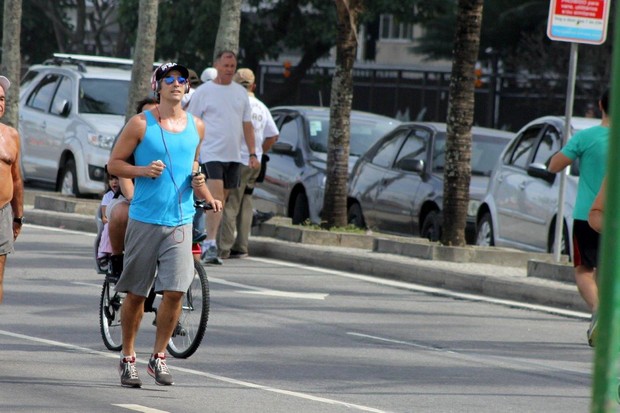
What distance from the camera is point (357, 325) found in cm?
1067

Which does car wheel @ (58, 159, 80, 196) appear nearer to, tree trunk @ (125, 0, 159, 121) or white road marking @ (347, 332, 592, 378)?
tree trunk @ (125, 0, 159, 121)

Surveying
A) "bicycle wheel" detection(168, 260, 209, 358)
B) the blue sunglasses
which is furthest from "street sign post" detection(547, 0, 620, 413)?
"bicycle wheel" detection(168, 260, 209, 358)

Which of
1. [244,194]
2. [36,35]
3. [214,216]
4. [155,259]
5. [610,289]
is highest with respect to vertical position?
[36,35]

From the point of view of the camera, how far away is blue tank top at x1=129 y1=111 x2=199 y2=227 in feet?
25.5

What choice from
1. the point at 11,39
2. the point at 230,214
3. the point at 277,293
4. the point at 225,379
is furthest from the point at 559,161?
the point at 11,39

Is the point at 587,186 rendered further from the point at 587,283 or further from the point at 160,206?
the point at 160,206

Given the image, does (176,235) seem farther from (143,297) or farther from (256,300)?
(256,300)

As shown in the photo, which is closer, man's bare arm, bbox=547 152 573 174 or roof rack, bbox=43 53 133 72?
man's bare arm, bbox=547 152 573 174

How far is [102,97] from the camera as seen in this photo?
855 inches

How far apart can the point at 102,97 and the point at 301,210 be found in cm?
457

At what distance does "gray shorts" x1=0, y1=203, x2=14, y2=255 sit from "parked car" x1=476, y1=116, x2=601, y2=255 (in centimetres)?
749

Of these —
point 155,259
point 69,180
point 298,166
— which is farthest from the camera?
point 69,180

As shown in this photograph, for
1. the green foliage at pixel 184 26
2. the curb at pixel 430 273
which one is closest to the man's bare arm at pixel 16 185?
the curb at pixel 430 273

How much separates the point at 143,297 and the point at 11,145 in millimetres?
1186
